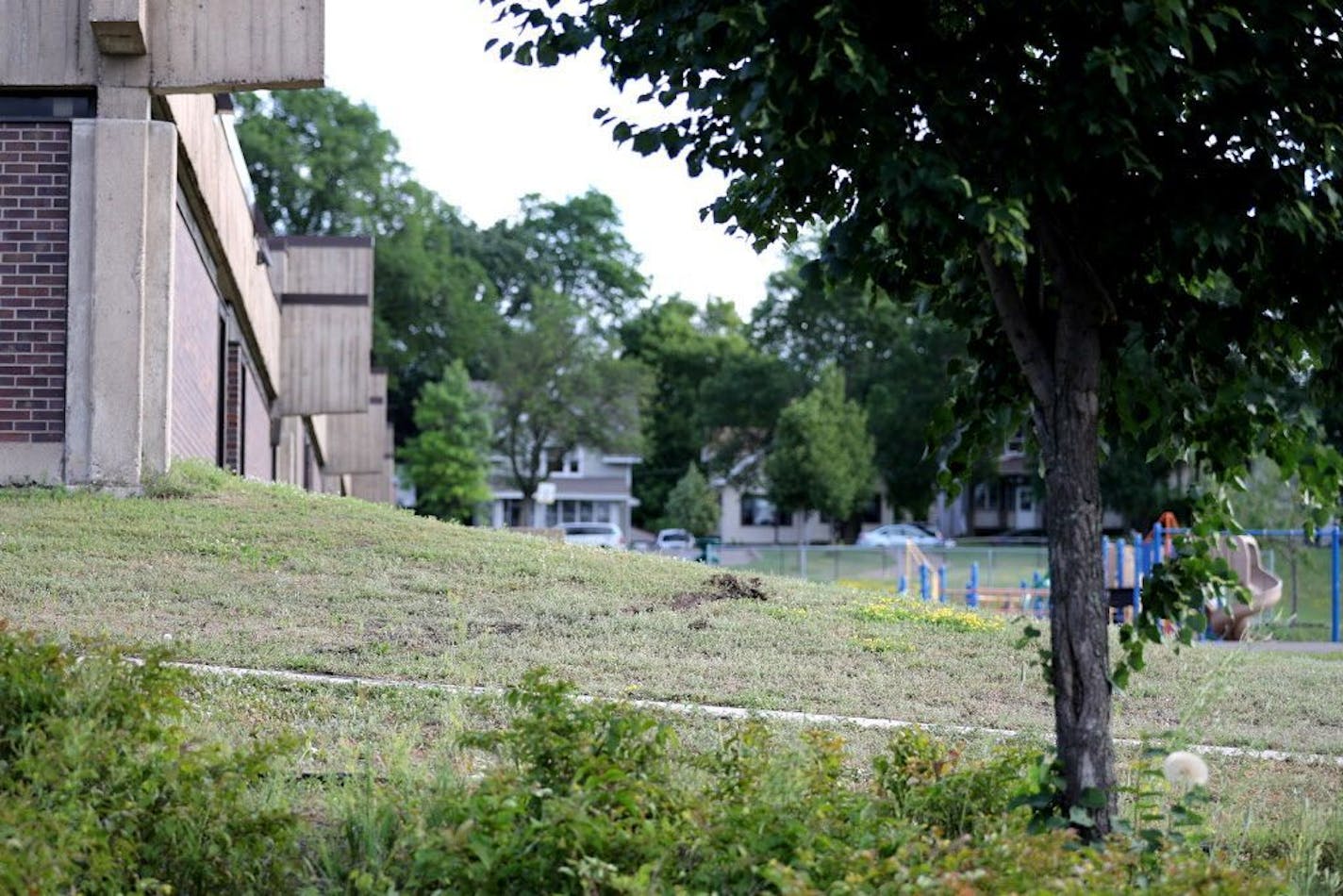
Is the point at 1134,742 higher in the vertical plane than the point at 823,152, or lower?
lower

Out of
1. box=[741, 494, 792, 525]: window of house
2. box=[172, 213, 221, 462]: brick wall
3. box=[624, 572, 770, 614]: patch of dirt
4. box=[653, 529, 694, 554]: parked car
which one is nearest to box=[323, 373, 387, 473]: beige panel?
box=[653, 529, 694, 554]: parked car

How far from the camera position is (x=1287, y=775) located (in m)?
7.15

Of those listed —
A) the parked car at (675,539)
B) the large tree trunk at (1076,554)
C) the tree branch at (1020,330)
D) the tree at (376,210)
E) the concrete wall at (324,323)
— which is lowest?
the parked car at (675,539)

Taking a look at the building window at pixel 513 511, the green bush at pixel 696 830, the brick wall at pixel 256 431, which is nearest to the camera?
the green bush at pixel 696 830

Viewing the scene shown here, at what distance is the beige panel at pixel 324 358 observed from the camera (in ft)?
88.5

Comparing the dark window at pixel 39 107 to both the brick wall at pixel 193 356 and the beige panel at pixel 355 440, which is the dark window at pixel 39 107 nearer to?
the brick wall at pixel 193 356

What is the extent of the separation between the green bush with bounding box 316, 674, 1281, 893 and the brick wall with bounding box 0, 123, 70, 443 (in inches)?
336

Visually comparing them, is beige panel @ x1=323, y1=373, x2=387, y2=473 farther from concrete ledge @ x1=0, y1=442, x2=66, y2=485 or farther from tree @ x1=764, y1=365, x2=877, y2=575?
concrete ledge @ x1=0, y1=442, x2=66, y2=485

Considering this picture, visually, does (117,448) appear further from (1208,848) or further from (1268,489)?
(1268,489)

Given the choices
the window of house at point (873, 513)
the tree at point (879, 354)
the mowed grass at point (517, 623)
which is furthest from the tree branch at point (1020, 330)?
the window of house at point (873, 513)

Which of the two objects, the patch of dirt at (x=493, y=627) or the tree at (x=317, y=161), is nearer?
the patch of dirt at (x=493, y=627)

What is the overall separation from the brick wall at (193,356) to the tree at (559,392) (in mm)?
47348

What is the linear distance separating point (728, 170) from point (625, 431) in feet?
205

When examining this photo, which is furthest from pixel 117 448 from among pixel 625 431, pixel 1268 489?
pixel 625 431
